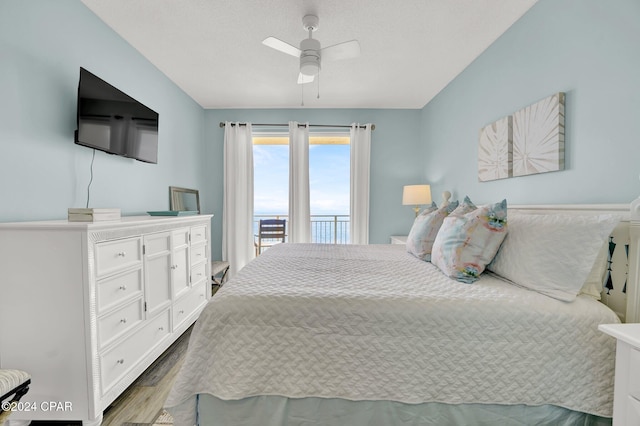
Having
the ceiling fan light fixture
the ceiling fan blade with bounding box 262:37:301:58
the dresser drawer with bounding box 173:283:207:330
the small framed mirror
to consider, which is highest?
the ceiling fan blade with bounding box 262:37:301:58

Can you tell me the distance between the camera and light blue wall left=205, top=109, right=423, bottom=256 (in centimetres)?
418

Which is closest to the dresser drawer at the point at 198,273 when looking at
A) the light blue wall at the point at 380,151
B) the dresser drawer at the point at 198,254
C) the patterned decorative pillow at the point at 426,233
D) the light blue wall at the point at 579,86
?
the dresser drawer at the point at 198,254

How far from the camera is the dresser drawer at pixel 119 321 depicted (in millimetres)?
1503

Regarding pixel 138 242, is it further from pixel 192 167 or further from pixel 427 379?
pixel 192 167

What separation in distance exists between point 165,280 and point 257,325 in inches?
52.4

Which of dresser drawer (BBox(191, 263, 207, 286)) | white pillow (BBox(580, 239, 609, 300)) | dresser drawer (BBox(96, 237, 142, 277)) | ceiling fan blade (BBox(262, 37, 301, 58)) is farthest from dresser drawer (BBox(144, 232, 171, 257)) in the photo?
white pillow (BBox(580, 239, 609, 300))

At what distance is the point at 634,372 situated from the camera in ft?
2.98

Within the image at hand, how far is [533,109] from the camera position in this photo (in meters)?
1.96

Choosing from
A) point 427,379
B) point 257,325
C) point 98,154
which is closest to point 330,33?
point 98,154

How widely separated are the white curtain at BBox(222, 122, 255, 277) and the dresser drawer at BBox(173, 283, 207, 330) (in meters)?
1.23

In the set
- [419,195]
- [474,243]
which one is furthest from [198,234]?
[419,195]

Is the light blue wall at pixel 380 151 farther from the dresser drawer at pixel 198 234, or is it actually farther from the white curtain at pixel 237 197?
the dresser drawer at pixel 198 234

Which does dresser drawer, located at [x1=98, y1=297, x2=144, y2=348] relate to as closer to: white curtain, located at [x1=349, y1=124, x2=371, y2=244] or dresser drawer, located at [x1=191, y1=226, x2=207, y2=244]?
dresser drawer, located at [x1=191, y1=226, x2=207, y2=244]

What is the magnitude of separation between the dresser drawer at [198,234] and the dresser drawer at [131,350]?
71cm
